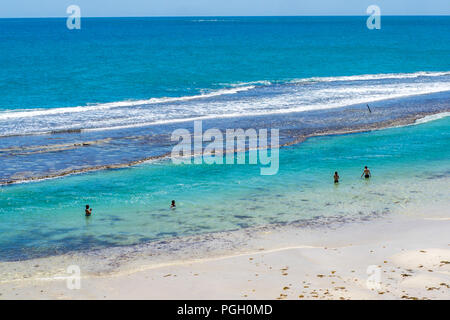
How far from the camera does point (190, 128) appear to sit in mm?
42812

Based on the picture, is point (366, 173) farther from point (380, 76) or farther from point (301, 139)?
point (380, 76)

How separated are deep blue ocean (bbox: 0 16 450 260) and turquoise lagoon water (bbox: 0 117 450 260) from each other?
0.27 ft

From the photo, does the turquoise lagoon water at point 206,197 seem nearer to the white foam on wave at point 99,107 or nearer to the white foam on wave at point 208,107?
the white foam on wave at point 208,107

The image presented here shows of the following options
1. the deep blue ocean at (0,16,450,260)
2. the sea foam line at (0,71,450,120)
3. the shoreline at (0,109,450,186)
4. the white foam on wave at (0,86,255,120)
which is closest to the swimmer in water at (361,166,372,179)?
the deep blue ocean at (0,16,450,260)

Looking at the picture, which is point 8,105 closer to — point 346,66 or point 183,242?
point 183,242

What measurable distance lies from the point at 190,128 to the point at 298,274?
2521 cm

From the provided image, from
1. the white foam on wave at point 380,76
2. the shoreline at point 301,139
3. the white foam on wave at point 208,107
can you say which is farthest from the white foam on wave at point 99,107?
the shoreline at point 301,139

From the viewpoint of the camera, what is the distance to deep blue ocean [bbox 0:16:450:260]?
25.1 meters

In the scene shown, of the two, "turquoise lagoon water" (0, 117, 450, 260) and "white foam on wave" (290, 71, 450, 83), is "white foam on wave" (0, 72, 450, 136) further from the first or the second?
"turquoise lagoon water" (0, 117, 450, 260)

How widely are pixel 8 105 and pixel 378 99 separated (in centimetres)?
3438

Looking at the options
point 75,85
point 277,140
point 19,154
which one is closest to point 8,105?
point 75,85

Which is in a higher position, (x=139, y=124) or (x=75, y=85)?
(x=75, y=85)

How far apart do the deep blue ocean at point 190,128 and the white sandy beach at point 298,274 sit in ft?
9.09

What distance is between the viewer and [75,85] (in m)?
65.6
